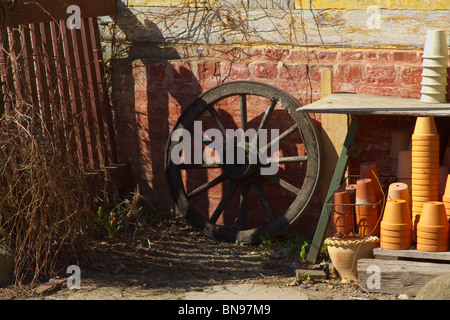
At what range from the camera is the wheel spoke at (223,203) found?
5.76m

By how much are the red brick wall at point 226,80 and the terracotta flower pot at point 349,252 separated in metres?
0.94

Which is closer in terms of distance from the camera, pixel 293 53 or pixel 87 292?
pixel 87 292

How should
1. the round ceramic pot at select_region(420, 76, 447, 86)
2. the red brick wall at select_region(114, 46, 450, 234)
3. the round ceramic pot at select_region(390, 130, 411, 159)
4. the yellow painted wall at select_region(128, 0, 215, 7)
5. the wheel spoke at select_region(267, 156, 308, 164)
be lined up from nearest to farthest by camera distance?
1. the round ceramic pot at select_region(420, 76, 447, 86)
2. the round ceramic pot at select_region(390, 130, 411, 159)
3. the red brick wall at select_region(114, 46, 450, 234)
4. the wheel spoke at select_region(267, 156, 308, 164)
5. the yellow painted wall at select_region(128, 0, 215, 7)

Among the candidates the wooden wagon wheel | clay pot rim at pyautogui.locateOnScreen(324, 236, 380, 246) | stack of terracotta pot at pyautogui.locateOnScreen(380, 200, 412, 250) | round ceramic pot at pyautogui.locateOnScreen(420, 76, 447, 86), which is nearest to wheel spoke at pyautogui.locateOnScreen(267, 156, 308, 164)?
the wooden wagon wheel

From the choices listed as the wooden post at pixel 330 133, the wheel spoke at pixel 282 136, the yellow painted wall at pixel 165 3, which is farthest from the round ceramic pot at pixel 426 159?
the yellow painted wall at pixel 165 3

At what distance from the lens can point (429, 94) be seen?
487cm

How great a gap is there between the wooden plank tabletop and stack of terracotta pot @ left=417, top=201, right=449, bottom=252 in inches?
25.0

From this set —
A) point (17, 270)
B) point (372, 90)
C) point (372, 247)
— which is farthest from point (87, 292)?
point (372, 90)

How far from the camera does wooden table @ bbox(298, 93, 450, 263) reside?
4434 mm

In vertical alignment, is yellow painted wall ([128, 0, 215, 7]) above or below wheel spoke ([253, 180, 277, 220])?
above

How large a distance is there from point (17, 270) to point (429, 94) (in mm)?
3246

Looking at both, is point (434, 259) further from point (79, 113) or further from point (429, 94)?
point (79, 113)

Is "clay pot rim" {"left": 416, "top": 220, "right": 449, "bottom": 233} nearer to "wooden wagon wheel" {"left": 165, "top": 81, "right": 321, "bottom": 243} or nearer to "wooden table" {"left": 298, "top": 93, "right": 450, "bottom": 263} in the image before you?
"wooden table" {"left": 298, "top": 93, "right": 450, "bottom": 263}

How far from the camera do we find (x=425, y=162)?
14.9ft
